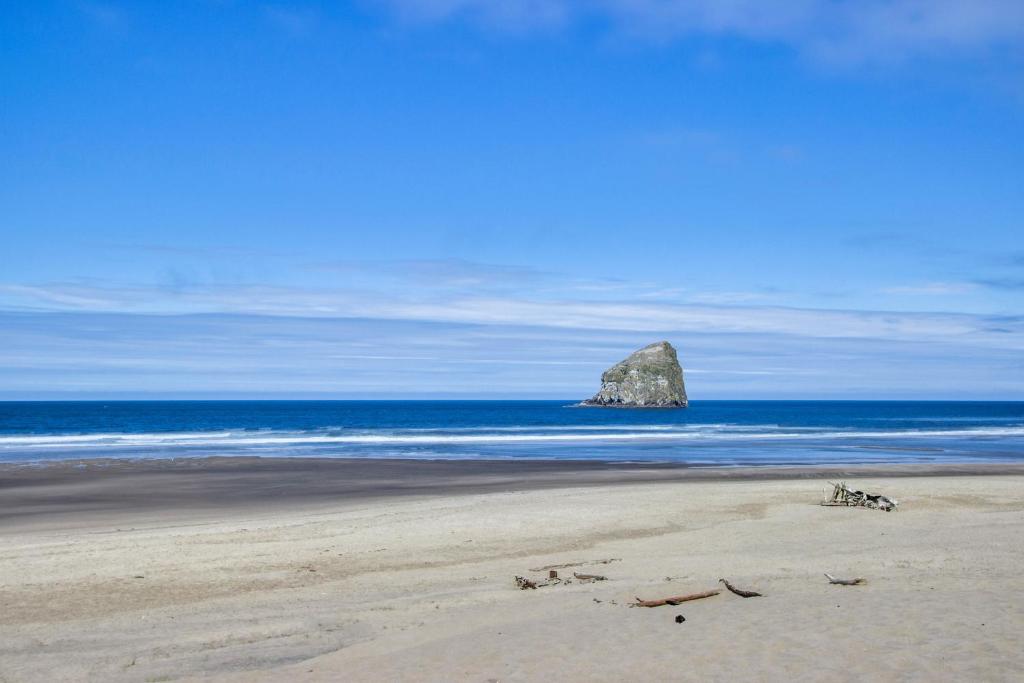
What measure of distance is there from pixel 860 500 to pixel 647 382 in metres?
135

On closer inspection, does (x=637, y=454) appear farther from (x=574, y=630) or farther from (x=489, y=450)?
(x=574, y=630)

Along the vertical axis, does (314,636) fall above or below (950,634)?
below

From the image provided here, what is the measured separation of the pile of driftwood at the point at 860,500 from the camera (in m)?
19.4

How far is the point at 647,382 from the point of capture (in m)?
154

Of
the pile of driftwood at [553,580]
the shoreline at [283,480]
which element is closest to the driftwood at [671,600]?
the pile of driftwood at [553,580]

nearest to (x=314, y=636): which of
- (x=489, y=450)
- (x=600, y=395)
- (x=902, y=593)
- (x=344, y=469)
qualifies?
(x=902, y=593)

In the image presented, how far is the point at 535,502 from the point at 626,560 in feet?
25.7

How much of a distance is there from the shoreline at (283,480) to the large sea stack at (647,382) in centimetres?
11757

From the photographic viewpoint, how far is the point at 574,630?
361 inches

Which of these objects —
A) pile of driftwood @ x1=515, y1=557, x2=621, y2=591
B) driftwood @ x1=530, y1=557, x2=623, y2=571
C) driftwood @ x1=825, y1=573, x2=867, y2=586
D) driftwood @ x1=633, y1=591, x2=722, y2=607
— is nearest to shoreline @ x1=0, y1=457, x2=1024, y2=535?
driftwood @ x1=530, y1=557, x2=623, y2=571

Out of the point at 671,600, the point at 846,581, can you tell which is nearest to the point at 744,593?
the point at 671,600

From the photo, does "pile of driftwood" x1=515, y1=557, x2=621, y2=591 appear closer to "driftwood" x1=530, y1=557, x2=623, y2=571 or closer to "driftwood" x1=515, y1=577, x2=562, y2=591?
"driftwood" x1=515, y1=577, x2=562, y2=591

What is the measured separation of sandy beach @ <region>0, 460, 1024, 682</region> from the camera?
8.12m

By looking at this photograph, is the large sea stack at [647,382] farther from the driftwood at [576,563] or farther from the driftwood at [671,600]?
the driftwood at [671,600]
